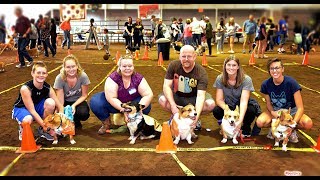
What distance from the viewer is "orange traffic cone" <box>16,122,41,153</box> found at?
4.30 meters

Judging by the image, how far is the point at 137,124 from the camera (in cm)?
458

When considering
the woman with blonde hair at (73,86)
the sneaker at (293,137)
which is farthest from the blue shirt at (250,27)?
the woman with blonde hair at (73,86)

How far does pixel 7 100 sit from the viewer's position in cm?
725

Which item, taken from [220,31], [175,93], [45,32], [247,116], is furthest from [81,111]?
[220,31]

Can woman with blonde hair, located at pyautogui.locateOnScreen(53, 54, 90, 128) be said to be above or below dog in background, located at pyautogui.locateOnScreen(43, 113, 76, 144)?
above

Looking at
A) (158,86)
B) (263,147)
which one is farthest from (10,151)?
(158,86)

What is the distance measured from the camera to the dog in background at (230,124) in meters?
4.42

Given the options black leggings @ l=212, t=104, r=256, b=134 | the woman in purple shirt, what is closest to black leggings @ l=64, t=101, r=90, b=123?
the woman in purple shirt

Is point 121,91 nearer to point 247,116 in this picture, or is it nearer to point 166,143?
point 166,143

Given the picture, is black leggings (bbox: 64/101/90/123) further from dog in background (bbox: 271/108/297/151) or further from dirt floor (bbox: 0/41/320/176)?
dog in background (bbox: 271/108/297/151)

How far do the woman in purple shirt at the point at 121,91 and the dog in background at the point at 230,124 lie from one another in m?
1.08

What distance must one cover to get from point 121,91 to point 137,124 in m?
0.58
